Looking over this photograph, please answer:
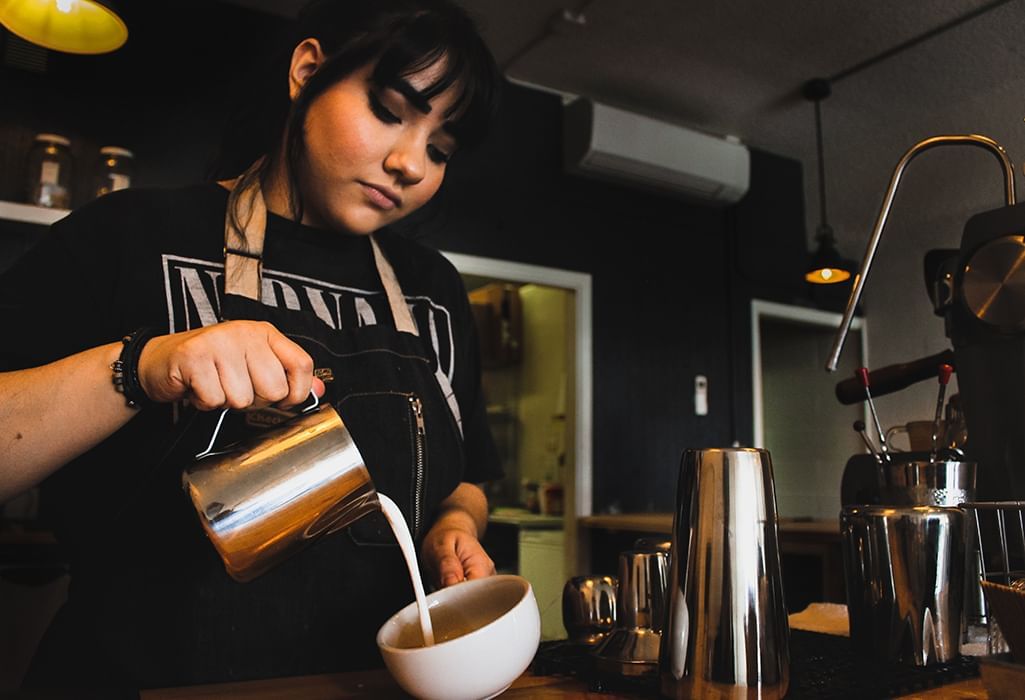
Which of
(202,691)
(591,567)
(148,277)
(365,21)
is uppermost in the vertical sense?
(365,21)

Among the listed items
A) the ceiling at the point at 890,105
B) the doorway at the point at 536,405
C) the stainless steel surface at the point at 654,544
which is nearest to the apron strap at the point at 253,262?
the stainless steel surface at the point at 654,544

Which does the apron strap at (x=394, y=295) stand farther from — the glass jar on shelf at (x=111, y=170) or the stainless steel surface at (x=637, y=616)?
the glass jar on shelf at (x=111, y=170)

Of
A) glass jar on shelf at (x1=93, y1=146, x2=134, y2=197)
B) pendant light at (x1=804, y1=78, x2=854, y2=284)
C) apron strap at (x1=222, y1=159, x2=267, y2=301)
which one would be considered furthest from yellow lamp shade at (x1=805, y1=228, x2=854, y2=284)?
glass jar on shelf at (x1=93, y1=146, x2=134, y2=197)

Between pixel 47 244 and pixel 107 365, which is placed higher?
pixel 47 244

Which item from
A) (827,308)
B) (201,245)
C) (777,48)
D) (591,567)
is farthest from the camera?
(591,567)

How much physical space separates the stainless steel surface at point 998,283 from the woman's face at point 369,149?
75cm

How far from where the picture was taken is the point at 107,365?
773 mm

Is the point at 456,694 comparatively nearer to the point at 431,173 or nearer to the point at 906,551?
the point at 906,551

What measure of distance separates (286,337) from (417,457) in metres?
0.35

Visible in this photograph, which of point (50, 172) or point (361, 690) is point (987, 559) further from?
point (50, 172)

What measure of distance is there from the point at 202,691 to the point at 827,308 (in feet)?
3.79

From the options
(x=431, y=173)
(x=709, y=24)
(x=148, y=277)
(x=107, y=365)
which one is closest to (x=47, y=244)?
(x=148, y=277)

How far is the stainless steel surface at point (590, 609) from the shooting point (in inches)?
35.2

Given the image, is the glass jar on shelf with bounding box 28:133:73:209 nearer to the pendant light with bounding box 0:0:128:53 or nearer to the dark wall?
the dark wall
